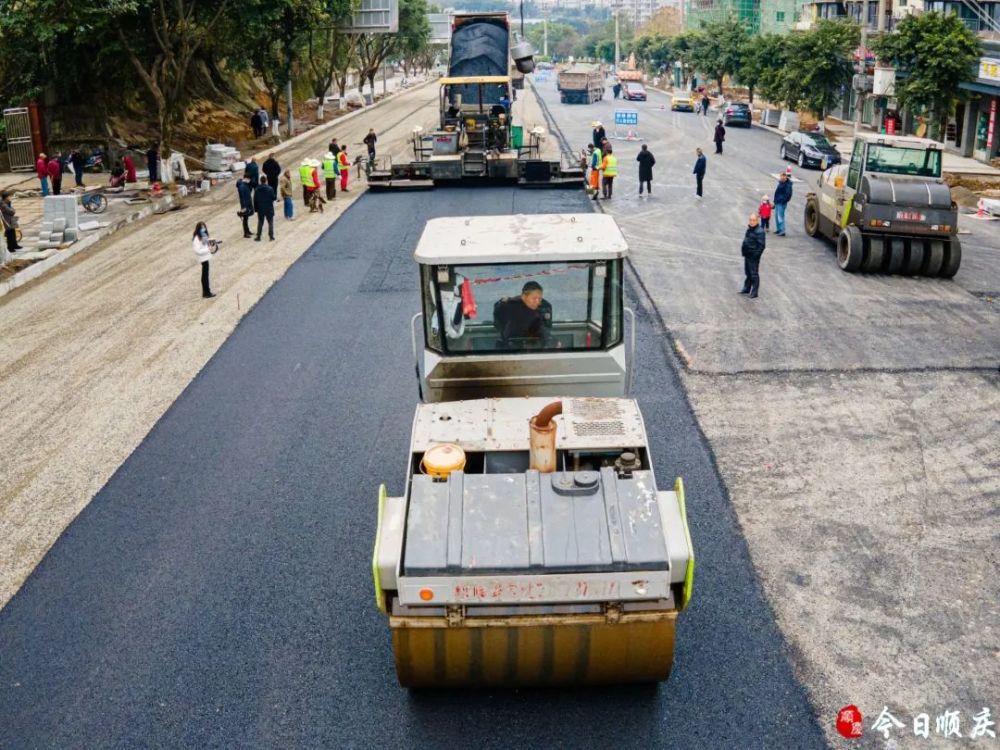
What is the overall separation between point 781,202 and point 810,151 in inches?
652

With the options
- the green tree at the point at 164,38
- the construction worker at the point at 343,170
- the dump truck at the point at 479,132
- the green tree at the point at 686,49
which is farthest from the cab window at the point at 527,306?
the green tree at the point at 686,49

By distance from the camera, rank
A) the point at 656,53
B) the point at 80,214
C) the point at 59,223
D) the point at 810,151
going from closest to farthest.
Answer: the point at 59,223 < the point at 80,214 < the point at 810,151 < the point at 656,53

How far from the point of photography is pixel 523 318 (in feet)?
29.8

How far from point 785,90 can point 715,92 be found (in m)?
40.8

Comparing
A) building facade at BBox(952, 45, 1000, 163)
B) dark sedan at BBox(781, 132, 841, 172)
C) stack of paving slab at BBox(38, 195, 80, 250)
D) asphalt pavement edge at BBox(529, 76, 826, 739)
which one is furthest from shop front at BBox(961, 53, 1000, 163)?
stack of paving slab at BBox(38, 195, 80, 250)

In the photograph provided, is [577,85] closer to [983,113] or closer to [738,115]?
[738,115]

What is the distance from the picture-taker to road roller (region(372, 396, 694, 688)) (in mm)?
6629

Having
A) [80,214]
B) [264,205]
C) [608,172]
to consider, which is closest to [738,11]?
[608,172]

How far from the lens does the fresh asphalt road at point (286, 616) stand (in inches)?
290

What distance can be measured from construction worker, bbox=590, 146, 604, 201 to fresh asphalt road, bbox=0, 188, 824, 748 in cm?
1578

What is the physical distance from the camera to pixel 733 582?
9.25 metres

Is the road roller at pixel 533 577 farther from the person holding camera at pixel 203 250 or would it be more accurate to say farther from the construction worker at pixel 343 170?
the construction worker at pixel 343 170

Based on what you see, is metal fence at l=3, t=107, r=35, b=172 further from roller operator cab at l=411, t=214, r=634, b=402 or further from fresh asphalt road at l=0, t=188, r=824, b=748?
roller operator cab at l=411, t=214, r=634, b=402

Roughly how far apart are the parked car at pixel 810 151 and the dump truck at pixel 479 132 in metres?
11.2
